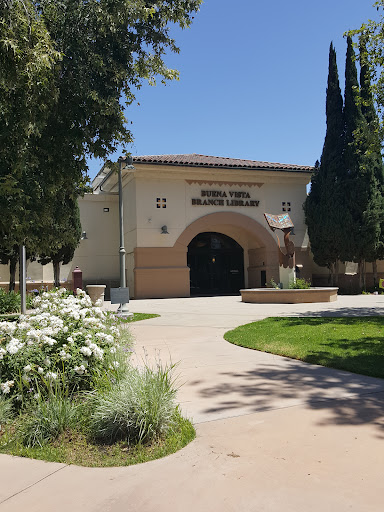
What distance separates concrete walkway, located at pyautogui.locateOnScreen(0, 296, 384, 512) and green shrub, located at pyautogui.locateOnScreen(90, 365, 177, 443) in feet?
1.18

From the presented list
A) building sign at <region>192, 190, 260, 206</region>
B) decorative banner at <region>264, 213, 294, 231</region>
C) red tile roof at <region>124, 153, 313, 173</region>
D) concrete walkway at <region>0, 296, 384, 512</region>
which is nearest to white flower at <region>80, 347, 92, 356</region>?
concrete walkway at <region>0, 296, 384, 512</region>

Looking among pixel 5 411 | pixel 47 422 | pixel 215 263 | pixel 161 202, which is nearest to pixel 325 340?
pixel 47 422

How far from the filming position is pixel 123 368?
5125mm

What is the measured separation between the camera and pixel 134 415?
399 cm

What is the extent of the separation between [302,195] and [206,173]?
714cm

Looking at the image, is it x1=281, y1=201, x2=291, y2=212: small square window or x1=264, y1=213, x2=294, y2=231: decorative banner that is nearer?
x1=264, y1=213, x2=294, y2=231: decorative banner

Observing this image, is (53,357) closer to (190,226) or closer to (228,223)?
(190,226)

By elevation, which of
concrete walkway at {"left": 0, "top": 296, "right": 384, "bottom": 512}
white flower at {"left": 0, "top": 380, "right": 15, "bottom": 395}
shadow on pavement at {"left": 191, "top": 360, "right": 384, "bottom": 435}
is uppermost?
white flower at {"left": 0, "top": 380, "right": 15, "bottom": 395}

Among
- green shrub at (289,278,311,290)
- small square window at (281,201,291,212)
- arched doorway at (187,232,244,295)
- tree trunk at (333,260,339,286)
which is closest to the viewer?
green shrub at (289,278,311,290)

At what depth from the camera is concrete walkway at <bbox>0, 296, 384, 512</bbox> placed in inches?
116

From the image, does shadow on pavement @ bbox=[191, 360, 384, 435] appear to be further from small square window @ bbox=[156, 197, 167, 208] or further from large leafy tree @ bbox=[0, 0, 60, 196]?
small square window @ bbox=[156, 197, 167, 208]

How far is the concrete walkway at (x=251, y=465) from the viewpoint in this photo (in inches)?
116

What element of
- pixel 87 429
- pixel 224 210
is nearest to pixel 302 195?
pixel 224 210

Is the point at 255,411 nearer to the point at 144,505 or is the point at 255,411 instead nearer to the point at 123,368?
the point at 123,368
